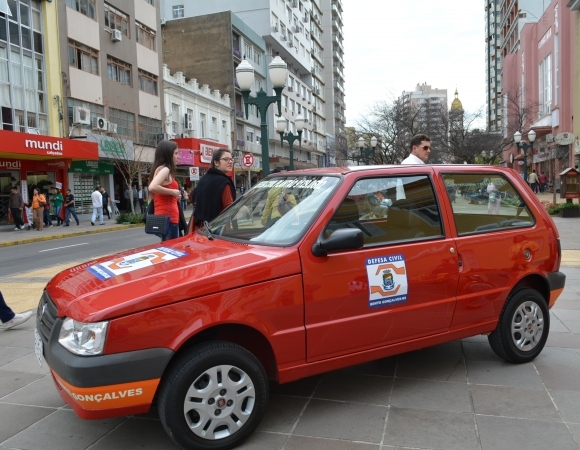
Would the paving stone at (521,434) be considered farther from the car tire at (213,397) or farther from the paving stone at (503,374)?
the car tire at (213,397)

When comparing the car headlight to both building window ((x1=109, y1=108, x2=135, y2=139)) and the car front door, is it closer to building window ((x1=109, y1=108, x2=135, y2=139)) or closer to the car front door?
the car front door

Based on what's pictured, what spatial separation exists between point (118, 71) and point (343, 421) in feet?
101

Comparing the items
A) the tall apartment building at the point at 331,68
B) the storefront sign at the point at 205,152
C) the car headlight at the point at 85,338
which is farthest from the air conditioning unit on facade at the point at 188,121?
the tall apartment building at the point at 331,68

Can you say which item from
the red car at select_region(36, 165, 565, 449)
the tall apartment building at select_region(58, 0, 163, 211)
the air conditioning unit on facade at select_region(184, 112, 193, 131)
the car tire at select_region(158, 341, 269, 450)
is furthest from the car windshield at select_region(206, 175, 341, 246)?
the air conditioning unit on facade at select_region(184, 112, 193, 131)

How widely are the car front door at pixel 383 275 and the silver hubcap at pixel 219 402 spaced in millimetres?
501

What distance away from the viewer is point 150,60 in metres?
33.9

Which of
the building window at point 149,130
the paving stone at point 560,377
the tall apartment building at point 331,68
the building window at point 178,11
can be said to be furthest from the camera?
the tall apartment building at point 331,68

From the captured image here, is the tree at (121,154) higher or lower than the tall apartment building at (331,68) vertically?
lower

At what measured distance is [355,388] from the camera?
388 centimetres

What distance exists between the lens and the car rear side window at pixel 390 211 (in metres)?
3.61

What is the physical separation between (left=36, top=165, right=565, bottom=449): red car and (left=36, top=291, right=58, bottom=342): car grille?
16mm

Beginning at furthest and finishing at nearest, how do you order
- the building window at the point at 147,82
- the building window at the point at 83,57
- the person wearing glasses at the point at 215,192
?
the building window at the point at 147,82 → the building window at the point at 83,57 → the person wearing glasses at the point at 215,192

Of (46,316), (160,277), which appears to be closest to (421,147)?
(160,277)

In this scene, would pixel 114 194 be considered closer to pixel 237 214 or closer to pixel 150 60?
pixel 150 60
